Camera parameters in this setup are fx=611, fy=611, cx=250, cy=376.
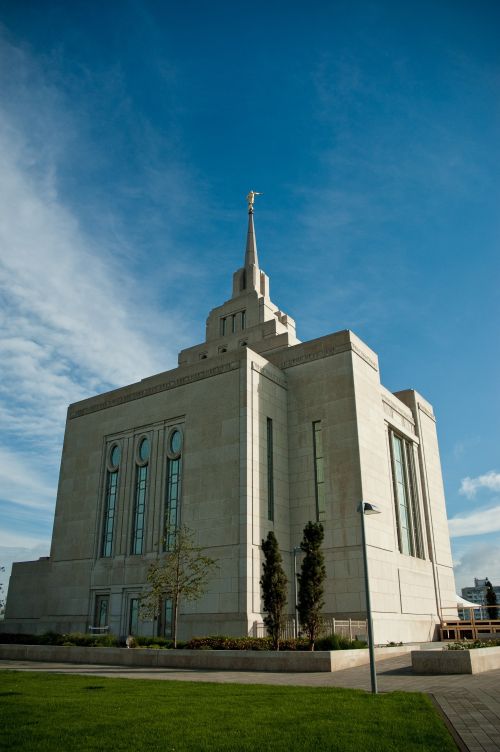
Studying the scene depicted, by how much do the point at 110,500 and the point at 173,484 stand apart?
5.42 metres

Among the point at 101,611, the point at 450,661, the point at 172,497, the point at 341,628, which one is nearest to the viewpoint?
the point at 450,661

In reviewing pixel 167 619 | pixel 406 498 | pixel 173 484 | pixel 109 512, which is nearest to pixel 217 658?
pixel 167 619

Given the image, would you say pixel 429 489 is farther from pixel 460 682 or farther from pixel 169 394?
pixel 460 682

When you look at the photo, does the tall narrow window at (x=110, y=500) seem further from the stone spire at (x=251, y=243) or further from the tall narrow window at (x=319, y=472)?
the stone spire at (x=251, y=243)

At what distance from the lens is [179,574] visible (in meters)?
28.4

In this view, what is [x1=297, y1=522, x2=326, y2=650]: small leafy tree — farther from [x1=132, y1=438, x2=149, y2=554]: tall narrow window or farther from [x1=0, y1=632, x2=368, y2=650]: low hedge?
[x1=132, y1=438, x2=149, y2=554]: tall narrow window

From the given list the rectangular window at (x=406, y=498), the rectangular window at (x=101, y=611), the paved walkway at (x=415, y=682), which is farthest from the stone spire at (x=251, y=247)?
the paved walkway at (x=415, y=682)

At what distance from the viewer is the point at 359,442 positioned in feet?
109

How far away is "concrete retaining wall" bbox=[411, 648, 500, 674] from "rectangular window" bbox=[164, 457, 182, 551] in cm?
1723

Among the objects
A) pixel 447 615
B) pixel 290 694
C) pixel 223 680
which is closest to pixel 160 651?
pixel 223 680

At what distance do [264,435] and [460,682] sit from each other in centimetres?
1952

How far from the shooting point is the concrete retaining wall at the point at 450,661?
57.9 ft

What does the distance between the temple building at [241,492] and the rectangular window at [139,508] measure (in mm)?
86

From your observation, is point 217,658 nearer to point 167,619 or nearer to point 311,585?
point 311,585
